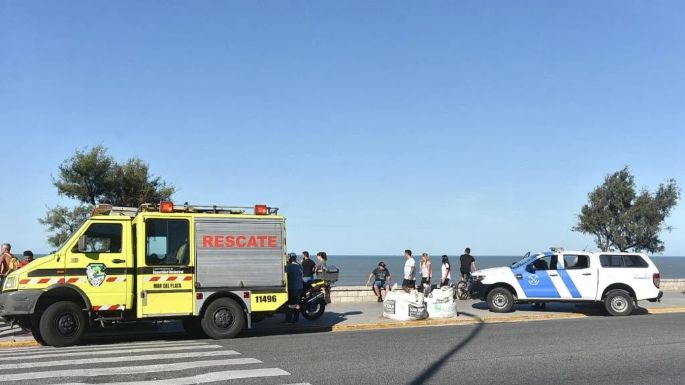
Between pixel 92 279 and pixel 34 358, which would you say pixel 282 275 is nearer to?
pixel 92 279

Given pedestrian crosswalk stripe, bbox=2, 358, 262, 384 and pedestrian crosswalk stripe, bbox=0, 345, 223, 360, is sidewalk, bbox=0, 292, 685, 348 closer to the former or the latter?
pedestrian crosswalk stripe, bbox=0, 345, 223, 360

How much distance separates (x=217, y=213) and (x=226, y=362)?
4445 mm

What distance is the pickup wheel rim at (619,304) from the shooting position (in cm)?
1752

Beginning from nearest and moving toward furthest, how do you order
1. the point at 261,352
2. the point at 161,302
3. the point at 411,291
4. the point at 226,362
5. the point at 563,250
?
the point at 226,362 → the point at 261,352 → the point at 161,302 → the point at 411,291 → the point at 563,250

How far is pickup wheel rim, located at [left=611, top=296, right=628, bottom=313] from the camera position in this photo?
17516mm

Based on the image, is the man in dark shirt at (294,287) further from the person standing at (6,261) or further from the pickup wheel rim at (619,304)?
the pickup wheel rim at (619,304)

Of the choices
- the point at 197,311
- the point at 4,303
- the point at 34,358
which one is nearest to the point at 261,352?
the point at 197,311

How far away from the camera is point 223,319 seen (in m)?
12.9

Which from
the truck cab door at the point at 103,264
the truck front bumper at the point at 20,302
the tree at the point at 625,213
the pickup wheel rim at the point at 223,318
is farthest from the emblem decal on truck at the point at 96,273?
the tree at the point at 625,213

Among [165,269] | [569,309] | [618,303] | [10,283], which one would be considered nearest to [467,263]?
[569,309]

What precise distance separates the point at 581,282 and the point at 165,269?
11.6 metres

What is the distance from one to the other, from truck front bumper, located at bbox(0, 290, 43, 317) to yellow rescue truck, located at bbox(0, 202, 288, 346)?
0.02 meters

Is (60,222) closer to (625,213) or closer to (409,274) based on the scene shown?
(409,274)

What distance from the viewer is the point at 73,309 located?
38.6 ft
